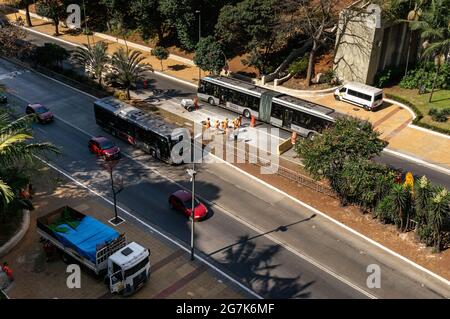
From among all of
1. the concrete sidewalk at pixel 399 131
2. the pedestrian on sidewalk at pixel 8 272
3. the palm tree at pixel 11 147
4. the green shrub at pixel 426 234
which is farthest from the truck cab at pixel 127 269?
the concrete sidewalk at pixel 399 131

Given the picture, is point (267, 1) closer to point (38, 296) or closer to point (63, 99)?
point (63, 99)

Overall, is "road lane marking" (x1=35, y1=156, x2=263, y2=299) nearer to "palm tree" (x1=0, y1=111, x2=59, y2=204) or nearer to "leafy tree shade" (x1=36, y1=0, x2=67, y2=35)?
"palm tree" (x1=0, y1=111, x2=59, y2=204)

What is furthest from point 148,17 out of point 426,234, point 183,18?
point 426,234

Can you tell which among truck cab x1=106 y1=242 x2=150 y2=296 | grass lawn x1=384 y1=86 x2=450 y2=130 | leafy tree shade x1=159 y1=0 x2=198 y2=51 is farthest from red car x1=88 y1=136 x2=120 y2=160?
grass lawn x1=384 y1=86 x2=450 y2=130

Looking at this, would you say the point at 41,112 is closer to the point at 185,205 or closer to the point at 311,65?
the point at 185,205

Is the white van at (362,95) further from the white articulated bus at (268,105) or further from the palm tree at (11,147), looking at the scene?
the palm tree at (11,147)

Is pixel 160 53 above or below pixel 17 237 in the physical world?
above

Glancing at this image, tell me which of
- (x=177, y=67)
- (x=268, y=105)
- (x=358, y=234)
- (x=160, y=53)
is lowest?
(x=358, y=234)

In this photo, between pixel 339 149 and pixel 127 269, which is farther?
pixel 339 149
